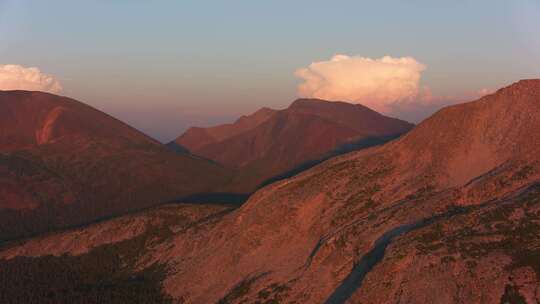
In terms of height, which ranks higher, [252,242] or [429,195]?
[429,195]

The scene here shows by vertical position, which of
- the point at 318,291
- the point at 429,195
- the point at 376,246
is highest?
the point at 429,195

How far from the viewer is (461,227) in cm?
7419

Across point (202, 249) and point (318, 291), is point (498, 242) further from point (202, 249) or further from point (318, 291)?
point (202, 249)

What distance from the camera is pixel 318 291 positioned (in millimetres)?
82625

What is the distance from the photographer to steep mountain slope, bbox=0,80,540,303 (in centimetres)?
6694

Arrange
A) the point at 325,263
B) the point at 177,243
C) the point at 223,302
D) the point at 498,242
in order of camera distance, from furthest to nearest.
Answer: the point at 177,243
the point at 223,302
the point at 325,263
the point at 498,242

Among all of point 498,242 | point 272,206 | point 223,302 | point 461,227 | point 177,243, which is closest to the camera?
point 498,242

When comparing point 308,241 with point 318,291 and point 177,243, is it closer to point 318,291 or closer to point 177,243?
point 318,291

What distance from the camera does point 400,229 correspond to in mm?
83312

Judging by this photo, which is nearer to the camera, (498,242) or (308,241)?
(498,242)

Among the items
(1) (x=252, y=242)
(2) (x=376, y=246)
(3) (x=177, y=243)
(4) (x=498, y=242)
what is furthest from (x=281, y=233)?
(4) (x=498, y=242)

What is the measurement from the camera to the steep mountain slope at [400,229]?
66.9 metres

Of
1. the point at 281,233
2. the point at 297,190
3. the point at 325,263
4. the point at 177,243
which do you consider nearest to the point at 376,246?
the point at 325,263

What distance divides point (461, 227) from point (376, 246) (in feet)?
47.3
